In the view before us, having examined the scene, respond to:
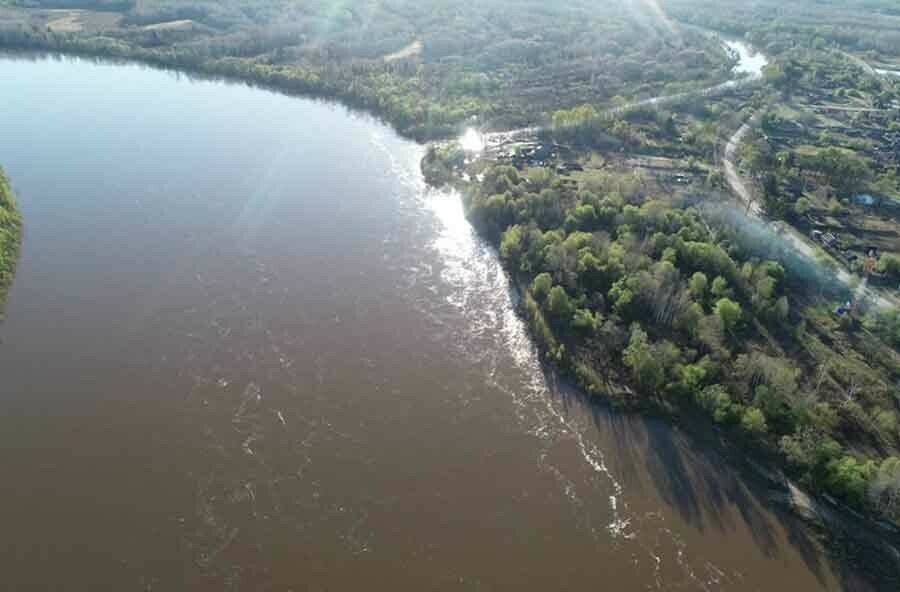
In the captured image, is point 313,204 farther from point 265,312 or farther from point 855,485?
point 855,485

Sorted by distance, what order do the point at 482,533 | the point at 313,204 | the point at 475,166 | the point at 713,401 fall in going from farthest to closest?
1. the point at 475,166
2. the point at 313,204
3. the point at 713,401
4. the point at 482,533

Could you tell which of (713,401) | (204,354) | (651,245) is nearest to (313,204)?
(204,354)

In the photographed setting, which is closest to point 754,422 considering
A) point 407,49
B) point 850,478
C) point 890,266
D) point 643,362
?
point 850,478

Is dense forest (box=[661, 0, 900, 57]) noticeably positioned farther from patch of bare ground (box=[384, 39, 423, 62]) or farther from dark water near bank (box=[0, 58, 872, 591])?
dark water near bank (box=[0, 58, 872, 591])

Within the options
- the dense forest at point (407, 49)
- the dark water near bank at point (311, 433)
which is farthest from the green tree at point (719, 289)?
the dense forest at point (407, 49)

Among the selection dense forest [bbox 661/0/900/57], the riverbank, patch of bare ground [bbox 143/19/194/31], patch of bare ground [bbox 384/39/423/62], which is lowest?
the riverbank

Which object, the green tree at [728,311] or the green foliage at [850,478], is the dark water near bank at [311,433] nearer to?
the green foliage at [850,478]

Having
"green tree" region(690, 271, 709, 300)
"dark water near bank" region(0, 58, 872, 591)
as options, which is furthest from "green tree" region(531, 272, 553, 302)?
"green tree" region(690, 271, 709, 300)
